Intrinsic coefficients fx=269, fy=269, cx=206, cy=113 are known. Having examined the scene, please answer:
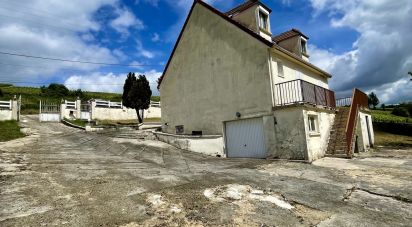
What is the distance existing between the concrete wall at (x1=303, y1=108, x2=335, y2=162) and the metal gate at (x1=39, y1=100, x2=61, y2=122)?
28.2 meters

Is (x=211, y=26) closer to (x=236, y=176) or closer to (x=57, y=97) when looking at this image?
(x=236, y=176)

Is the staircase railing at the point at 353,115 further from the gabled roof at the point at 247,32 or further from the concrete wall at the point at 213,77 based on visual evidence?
the concrete wall at the point at 213,77

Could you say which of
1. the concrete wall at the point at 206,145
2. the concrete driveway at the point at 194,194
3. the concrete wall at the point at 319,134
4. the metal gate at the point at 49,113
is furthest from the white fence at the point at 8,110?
the concrete wall at the point at 319,134

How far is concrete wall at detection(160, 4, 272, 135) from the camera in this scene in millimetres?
15102

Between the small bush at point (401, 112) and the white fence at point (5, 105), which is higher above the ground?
the white fence at point (5, 105)

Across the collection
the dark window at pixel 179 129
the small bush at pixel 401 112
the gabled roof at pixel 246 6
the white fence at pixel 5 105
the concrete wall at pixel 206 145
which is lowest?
the concrete wall at pixel 206 145

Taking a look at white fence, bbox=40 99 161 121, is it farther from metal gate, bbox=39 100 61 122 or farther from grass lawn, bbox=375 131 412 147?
grass lawn, bbox=375 131 412 147

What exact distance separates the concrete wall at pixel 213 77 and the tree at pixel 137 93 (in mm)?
9083

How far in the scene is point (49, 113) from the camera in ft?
99.7

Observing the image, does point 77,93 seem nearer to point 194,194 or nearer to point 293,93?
point 293,93

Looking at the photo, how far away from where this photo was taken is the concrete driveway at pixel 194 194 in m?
5.37

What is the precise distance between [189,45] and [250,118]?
758 centimetres

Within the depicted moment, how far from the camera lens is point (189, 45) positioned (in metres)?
19.5

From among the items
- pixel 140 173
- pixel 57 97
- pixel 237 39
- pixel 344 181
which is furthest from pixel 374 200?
pixel 57 97
